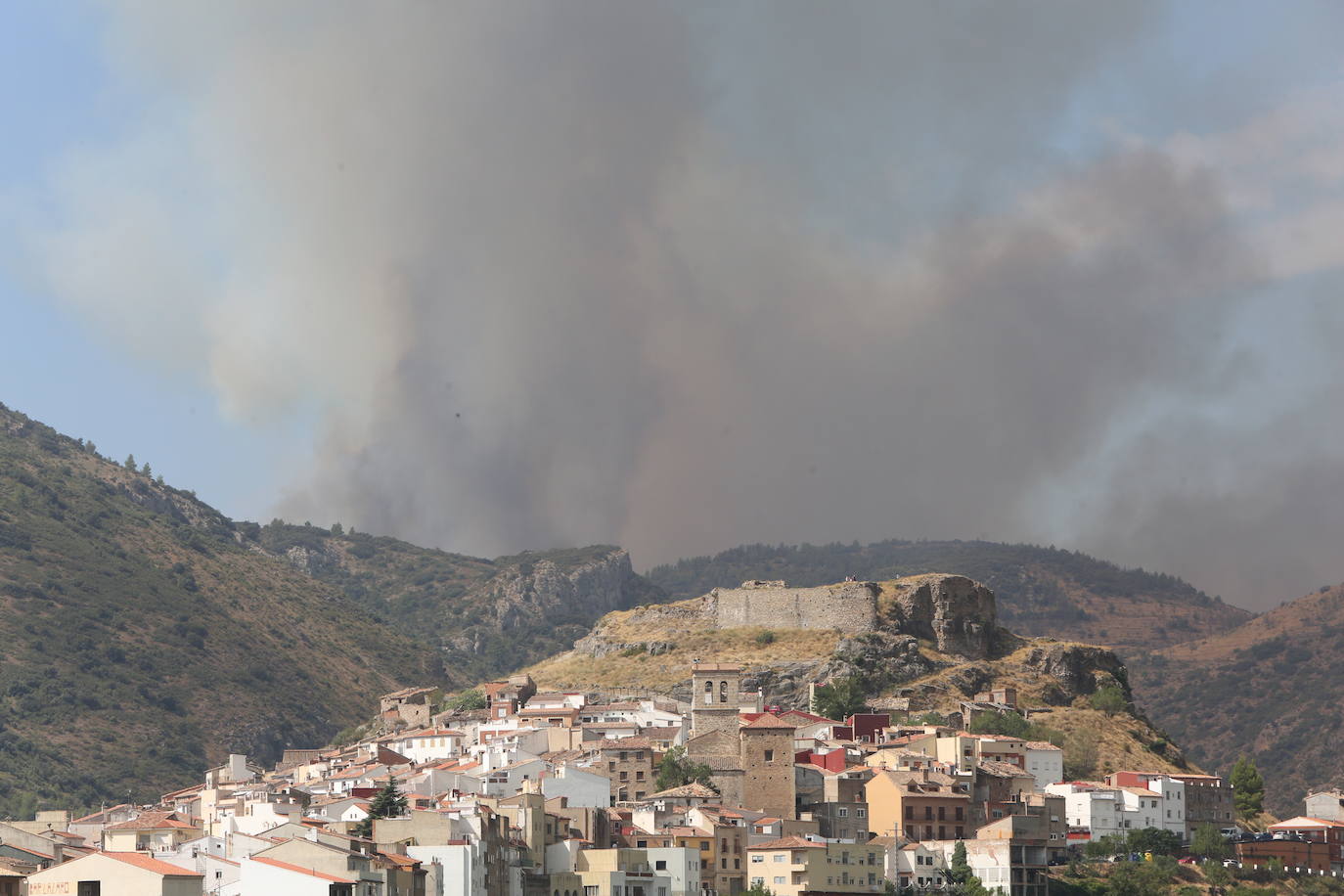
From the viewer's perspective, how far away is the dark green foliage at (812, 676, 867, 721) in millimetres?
127375

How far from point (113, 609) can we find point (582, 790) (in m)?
99.2

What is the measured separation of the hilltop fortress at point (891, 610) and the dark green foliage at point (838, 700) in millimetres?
10989

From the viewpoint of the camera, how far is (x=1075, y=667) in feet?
463

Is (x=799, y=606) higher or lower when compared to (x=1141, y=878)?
higher

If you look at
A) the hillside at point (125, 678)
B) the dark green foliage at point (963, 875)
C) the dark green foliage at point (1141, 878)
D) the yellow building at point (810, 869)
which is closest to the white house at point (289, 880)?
the yellow building at point (810, 869)

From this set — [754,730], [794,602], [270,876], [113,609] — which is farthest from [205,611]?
[270,876]

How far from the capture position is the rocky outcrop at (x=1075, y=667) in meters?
139

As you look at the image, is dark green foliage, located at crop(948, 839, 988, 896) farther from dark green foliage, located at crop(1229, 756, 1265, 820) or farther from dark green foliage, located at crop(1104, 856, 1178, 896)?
dark green foliage, located at crop(1229, 756, 1265, 820)

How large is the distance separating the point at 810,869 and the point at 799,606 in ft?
182

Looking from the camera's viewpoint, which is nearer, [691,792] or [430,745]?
[691,792]

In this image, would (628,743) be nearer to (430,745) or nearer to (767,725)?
(767,725)

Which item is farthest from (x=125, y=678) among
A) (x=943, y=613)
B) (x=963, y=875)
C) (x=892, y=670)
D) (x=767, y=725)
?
(x=963, y=875)

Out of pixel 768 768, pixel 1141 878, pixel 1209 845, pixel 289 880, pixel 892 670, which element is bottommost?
pixel 1141 878

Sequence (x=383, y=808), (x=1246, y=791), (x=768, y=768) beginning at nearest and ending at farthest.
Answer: (x=383, y=808)
(x=768, y=768)
(x=1246, y=791)
